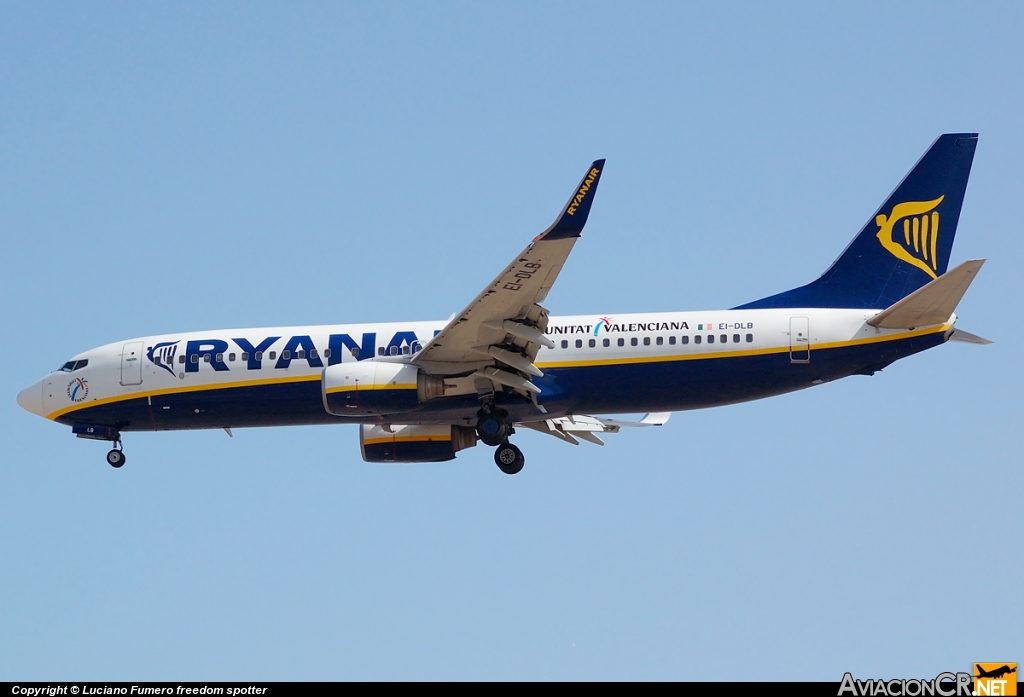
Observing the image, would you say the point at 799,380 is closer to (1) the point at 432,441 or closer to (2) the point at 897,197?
(2) the point at 897,197

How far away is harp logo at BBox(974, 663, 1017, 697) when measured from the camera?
2195 cm

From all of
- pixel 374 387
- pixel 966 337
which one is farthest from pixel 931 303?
pixel 374 387

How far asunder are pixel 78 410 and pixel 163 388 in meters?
2.63

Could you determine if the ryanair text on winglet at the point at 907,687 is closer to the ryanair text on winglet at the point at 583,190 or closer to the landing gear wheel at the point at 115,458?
the ryanair text on winglet at the point at 583,190

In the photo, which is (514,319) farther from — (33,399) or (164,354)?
(33,399)

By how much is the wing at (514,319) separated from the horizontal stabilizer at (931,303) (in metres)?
7.66

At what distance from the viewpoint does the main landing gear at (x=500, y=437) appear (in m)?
32.0

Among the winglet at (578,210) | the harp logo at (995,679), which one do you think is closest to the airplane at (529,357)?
the winglet at (578,210)

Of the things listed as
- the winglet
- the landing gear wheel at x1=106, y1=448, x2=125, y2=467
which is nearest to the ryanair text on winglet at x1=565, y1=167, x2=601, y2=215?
the winglet

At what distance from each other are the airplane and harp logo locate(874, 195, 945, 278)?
0.03 m

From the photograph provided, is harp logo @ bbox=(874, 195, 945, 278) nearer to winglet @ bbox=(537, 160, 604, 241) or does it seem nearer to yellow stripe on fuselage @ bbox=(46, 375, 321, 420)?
winglet @ bbox=(537, 160, 604, 241)

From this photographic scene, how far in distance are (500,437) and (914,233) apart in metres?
11.3

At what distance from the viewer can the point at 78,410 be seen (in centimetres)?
3403

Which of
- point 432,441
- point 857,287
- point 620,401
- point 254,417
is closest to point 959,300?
point 857,287
